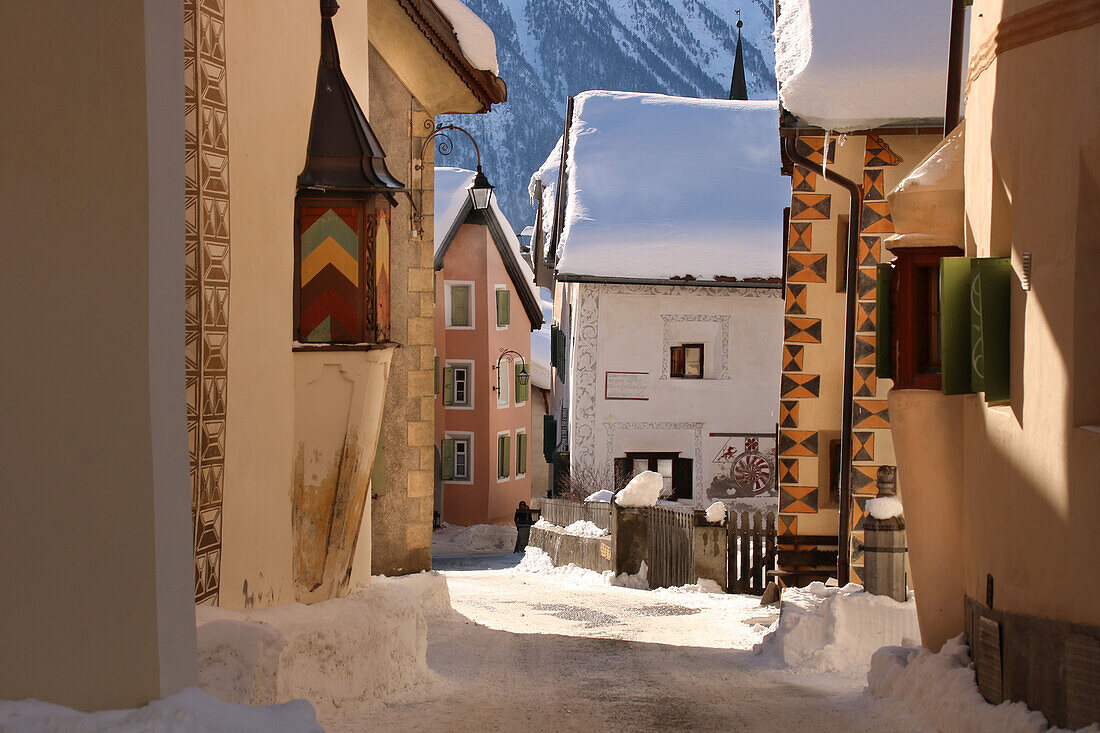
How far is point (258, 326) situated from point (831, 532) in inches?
411

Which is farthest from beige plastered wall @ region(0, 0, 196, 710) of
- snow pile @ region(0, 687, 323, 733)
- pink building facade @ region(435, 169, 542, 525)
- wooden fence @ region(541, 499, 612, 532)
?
pink building facade @ region(435, 169, 542, 525)

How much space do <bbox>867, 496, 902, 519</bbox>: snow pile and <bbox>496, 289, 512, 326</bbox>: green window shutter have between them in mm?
26294

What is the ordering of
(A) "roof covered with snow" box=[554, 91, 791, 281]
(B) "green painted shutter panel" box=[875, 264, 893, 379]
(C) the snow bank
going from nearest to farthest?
(B) "green painted shutter panel" box=[875, 264, 893, 379] < (C) the snow bank < (A) "roof covered with snow" box=[554, 91, 791, 281]

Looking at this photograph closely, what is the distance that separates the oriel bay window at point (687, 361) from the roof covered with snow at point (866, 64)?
1230 cm

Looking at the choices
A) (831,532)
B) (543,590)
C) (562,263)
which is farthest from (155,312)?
(562,263)

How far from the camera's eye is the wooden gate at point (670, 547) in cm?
1791

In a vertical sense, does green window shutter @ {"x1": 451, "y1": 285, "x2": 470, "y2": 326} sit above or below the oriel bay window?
above

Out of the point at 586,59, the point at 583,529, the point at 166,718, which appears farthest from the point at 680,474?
the point at 586,59

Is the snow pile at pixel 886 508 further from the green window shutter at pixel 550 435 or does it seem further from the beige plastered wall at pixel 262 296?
the green window shutter at pixel 550 435

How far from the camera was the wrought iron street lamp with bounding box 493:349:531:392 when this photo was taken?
35438 millimetres

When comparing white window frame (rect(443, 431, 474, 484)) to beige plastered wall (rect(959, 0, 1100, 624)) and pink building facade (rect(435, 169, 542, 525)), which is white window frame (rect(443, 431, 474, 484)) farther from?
beige plastered wall (rect(959, 0, 1100, 624))

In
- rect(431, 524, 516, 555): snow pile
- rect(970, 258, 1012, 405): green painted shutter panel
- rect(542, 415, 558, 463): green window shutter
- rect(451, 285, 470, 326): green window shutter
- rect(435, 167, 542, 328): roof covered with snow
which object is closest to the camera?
rect(970, 258, 1012, 405): green painted shutter panel

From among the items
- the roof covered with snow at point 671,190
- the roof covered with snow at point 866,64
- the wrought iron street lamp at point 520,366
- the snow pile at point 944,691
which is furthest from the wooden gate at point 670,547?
the wrought iron street lamp at point 520,366

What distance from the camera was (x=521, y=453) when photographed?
3794 centimetres
